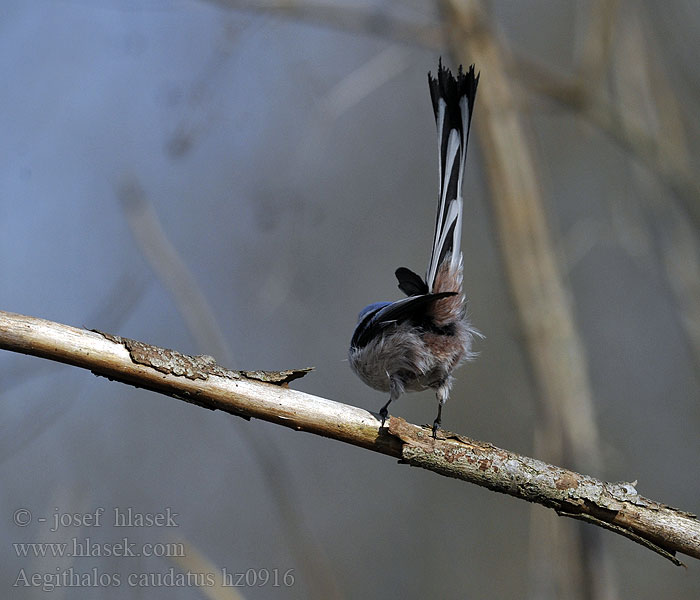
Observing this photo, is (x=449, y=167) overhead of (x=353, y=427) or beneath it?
overhead

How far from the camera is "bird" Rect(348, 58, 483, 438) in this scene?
8.11 ft

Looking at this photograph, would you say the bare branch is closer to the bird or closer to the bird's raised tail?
the bird

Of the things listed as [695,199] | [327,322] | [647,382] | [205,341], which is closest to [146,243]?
[205,341]

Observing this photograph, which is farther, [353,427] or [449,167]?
[449,167]

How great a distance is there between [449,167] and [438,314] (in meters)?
0.56

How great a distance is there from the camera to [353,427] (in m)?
1.97

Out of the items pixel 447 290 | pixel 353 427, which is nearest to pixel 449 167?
pixel 447 290

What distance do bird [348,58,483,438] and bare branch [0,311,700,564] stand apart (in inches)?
18.3

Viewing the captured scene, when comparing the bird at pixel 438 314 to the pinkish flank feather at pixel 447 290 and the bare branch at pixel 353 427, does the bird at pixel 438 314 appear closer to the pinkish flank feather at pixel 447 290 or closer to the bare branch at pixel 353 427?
the pinkish flank feather at pixel 447 290

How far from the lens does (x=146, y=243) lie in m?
2.94

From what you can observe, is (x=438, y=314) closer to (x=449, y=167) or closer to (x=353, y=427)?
(x=449, y=167)

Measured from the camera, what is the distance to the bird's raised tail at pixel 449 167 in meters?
2.46

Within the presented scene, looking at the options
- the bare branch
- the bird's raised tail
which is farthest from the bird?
the bare branch

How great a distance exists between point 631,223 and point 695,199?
16.5 inches
